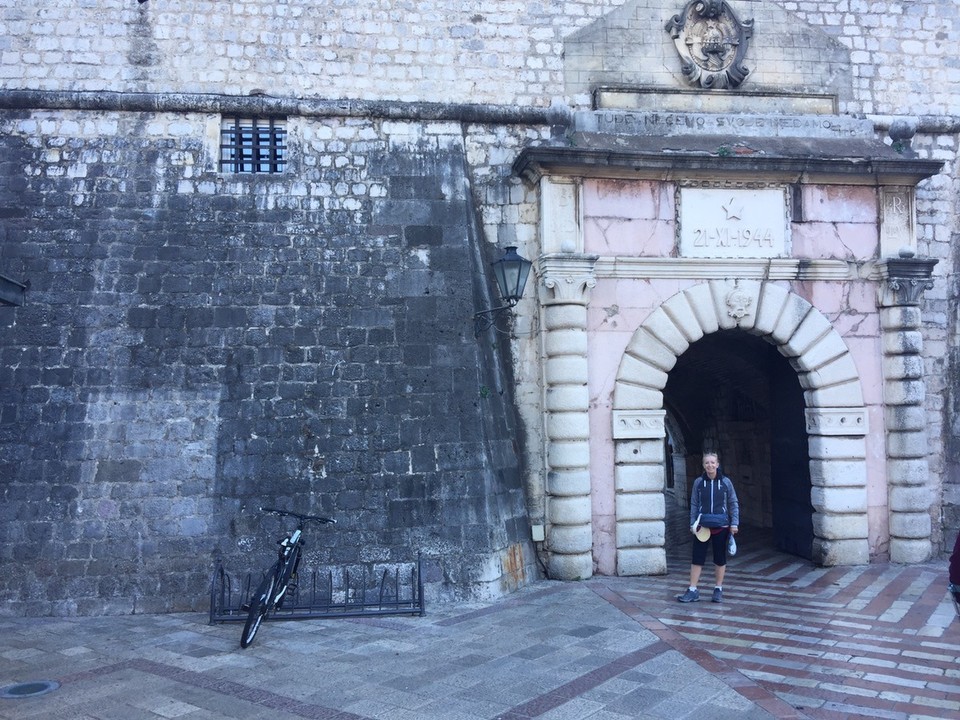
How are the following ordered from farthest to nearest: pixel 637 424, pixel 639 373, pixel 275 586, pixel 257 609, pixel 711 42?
pixel 711 42
pixel 639 373
pixel 637 424
pixel 275 586
pixel 257 609

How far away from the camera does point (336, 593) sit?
7.28m

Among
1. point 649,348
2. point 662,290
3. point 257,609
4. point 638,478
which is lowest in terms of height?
point 257,609

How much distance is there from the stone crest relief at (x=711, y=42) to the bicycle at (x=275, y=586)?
7.30m

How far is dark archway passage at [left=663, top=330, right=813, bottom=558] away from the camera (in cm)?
974

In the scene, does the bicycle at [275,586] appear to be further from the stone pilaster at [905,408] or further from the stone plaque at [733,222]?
the stone pilaster at [905,408]

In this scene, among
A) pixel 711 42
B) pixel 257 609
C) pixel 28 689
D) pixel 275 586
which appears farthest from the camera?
pixel 711 42

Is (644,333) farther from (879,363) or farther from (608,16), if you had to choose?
(608,16)

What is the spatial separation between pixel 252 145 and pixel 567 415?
4940 millimetres

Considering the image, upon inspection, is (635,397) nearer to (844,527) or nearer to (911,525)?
(844,527)

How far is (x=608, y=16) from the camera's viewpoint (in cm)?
967

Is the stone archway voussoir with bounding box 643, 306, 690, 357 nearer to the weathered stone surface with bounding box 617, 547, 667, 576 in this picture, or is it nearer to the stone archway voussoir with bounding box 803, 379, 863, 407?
the stone archway voussoir with bounding box 803, 379, 863, 407

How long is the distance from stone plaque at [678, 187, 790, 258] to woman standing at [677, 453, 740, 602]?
2.92m

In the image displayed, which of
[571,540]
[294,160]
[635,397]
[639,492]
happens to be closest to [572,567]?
[571,540]

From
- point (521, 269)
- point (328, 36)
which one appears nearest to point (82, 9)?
point (328, 36)
